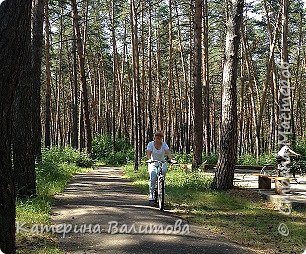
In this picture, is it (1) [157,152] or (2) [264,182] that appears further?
(2) [264,182]

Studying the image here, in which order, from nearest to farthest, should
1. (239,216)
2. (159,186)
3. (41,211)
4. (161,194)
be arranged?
(41,211), (239,216), (161,194), (159,186)

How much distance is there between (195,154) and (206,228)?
36.1ft

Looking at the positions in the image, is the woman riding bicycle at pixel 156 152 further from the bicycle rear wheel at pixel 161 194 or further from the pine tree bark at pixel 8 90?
the pine tree bark at pixel 8 90

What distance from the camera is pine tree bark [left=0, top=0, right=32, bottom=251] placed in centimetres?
410

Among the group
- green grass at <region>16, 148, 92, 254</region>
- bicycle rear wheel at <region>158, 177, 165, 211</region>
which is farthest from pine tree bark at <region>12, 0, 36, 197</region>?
bicycle rear wheel at <region>158, 177, 165, 211</region>

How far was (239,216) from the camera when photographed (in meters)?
9.74

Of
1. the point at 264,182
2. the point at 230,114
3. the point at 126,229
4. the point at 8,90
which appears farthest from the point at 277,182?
the point at 8,90

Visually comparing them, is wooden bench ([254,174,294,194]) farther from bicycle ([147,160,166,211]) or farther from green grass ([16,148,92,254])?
green grass ([16,148,92,254])

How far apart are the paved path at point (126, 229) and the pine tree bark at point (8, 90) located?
8.70 feet

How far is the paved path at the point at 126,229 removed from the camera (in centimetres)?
690

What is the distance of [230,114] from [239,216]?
3.83 metres

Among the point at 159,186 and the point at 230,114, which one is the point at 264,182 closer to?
the point at 230,114

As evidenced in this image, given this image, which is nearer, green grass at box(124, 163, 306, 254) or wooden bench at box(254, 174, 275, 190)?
green grass at box(124, 163, 306, 254)

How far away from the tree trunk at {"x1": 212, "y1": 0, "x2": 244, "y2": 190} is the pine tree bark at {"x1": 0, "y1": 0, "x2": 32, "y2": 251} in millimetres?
9068
